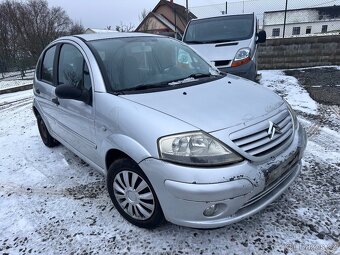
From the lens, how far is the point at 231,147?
208 centimetres

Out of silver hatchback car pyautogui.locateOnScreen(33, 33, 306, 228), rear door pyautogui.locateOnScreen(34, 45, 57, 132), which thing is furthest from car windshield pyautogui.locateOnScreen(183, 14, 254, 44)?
rear door pyautogui.locateOnScreen(34, 45, 57, 132)

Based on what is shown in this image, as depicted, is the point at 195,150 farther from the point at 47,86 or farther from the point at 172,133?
the point at 47,86

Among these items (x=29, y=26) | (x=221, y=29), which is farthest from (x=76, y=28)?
(x=221, y=29)

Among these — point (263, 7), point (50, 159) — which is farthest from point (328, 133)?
point (263, 7)

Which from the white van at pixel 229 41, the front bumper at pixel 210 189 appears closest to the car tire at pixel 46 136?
the front bumper at pixel 210 189

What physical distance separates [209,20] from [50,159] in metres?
5.28

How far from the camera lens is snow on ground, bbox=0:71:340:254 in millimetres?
2365

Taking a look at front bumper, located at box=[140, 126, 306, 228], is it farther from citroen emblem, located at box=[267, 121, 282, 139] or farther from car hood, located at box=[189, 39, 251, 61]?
car hood, located at box=[189, 39, 251, 61]

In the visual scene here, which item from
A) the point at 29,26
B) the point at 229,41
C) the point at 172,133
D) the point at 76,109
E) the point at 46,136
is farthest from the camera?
the point at 29,26

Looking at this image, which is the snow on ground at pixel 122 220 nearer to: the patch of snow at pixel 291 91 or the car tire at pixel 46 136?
the car tire at pixel 46 136

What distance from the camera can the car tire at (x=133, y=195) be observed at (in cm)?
235

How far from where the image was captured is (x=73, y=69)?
10.5ft

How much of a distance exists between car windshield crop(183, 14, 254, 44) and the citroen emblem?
186 inches

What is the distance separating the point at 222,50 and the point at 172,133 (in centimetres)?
459
